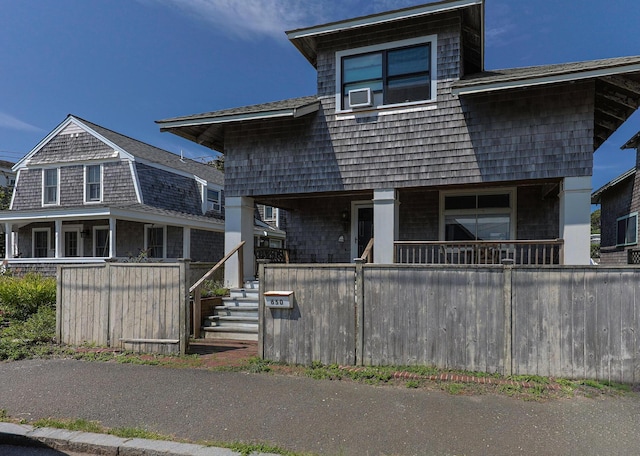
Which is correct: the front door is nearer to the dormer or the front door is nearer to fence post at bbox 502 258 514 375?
the dormer

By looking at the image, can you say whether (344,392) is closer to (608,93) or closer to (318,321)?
(318,321)

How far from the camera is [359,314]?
5789mm

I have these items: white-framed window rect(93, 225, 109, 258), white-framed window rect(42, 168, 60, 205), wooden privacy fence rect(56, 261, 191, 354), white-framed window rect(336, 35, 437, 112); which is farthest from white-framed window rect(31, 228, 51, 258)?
white-framed window rect(336, 35, 437, 112)

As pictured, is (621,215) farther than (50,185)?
No

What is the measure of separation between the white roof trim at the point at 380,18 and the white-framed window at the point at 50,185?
13470 mm

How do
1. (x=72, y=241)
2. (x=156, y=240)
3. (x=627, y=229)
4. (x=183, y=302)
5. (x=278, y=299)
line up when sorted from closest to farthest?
(x=278, y=299)
(x=183, y=302)
(x=627, y=229)
(x=156, y=240)
(x=72, y=241)

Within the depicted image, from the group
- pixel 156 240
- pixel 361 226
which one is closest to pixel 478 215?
pixel 361 226

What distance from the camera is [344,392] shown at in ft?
15.7

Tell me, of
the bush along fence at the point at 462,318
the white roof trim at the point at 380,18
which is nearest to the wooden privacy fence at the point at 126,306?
the bush along fence at the point at 462,318

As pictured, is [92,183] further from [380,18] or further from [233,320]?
[380,18]

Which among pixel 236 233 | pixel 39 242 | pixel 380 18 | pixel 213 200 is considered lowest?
pixel 39 242

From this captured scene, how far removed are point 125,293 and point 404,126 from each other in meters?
6.71

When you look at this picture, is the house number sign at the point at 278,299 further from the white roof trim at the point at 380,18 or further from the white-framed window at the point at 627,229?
the white-framed window at the point at 627,229

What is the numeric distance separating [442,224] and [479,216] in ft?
3.11
